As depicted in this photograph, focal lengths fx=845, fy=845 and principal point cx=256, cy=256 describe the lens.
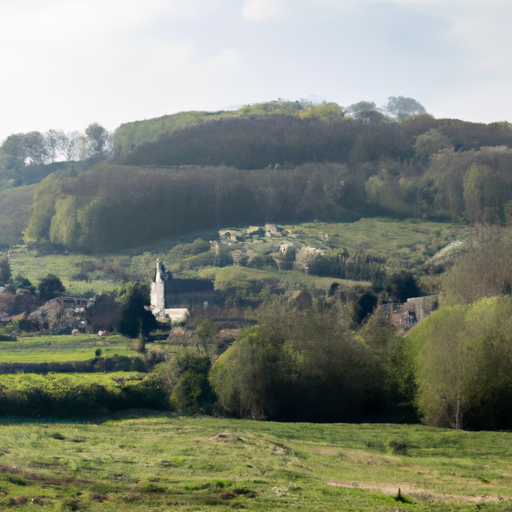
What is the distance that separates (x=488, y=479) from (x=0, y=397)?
20.5m

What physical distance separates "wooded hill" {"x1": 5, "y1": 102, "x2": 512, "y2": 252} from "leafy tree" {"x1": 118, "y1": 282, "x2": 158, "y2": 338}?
42.3 metres

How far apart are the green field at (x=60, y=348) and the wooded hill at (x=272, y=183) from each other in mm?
45137

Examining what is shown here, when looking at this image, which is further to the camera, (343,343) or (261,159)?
(261,159)

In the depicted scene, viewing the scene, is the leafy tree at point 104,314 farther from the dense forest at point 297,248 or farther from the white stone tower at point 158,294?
the white stone tower at point 158,294

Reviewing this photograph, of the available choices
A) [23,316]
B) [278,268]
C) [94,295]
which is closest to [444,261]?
[278,268]

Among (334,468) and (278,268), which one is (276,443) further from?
(278,268)

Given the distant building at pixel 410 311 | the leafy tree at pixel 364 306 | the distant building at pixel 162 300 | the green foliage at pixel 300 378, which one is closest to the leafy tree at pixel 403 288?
the leafy tree at pixel 364 306

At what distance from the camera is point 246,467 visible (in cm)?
2456

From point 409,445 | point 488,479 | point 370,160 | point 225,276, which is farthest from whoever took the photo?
point 370,160

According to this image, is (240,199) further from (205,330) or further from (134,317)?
(205,330)

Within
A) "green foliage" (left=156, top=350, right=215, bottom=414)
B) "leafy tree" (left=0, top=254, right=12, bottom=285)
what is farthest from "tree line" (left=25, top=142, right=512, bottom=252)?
"green foliage" (left=156, top=350, right=215, bottom=414)

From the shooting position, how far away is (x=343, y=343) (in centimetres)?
4494

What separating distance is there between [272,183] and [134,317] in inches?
2329

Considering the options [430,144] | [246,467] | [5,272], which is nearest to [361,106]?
[430,144]
